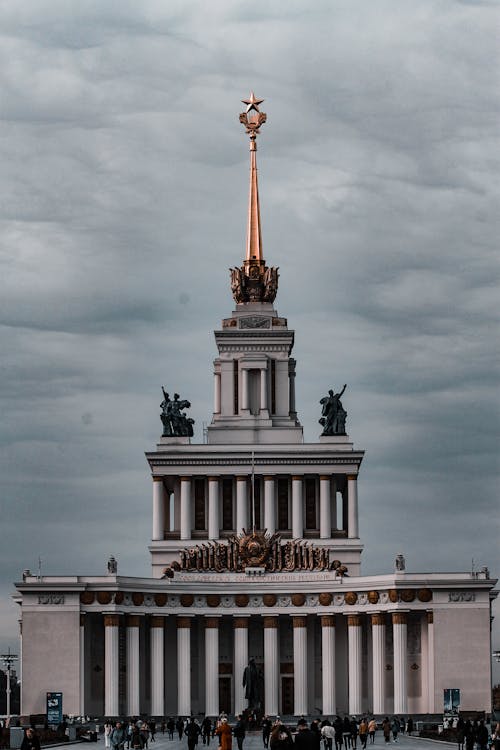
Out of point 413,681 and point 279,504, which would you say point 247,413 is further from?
point 413,681

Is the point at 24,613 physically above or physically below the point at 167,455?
below

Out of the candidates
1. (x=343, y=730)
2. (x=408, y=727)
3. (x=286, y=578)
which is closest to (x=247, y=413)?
(x=286, y=578)

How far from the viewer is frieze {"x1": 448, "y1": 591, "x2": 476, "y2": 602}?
114 meters

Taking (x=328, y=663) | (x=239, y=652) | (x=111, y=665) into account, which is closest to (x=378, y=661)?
(x=328, y=663)

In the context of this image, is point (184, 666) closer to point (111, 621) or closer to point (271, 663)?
point (271, 663)

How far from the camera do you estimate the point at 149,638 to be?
11819 cm

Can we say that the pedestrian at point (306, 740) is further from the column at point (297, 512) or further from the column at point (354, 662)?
the column at point (297, 512)

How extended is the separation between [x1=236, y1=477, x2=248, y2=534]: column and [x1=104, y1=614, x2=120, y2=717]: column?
15.6 m

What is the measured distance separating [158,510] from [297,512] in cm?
906

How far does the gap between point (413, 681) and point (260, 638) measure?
34.6ft

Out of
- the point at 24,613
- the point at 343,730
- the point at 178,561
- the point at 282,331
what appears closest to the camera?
the point at 343,730

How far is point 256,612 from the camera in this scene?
118m

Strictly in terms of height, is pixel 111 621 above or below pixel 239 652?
above

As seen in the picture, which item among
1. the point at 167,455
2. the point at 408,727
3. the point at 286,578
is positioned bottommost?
the point at 408,727
